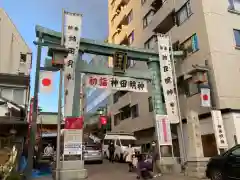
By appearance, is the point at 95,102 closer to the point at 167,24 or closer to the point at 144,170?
the point at 167,24

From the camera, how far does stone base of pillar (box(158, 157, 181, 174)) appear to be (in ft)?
49.2

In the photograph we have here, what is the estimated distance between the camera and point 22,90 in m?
17.2

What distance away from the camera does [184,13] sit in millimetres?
21078

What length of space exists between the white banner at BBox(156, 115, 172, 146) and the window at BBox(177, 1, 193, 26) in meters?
9.32

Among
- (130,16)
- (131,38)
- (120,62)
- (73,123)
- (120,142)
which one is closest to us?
(73,123)

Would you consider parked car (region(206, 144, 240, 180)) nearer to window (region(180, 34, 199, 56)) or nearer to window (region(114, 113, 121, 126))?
window (region(180, 34, 199, 56))

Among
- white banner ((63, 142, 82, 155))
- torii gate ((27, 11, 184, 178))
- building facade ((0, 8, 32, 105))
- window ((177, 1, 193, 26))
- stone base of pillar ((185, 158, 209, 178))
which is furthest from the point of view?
building facade ((0, 8, 32, 105))

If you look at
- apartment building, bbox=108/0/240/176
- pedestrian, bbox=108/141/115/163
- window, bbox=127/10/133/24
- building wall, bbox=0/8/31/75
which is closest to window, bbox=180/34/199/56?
apartment building, bbox=108/0/240/176

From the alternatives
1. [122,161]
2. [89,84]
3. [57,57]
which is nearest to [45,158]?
→ [122,161]

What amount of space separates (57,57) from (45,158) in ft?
41.6

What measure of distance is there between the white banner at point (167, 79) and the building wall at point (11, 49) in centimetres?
1122

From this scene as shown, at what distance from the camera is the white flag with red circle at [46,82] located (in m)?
12.3

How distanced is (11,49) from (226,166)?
19703mm

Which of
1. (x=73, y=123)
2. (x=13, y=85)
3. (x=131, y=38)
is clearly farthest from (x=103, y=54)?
(x=131, y=38)
